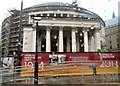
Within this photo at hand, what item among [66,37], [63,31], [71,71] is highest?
[63,31]

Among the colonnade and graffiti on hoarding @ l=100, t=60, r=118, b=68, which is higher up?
the colonnade

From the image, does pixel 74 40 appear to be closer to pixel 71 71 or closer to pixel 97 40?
pixel 97 40

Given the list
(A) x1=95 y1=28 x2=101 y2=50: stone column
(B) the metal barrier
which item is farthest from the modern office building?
(B) the metal barrier

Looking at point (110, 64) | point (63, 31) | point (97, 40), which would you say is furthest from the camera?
point (63, 31)

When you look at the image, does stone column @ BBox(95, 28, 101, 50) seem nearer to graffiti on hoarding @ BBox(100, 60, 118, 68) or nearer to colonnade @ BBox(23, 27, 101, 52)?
colonnade @ BBox(23, 27, 101, 52)

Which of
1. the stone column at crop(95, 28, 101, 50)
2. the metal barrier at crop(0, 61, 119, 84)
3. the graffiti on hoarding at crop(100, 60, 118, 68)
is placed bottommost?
the metal barrier at crop(0, 61, 119, 84)

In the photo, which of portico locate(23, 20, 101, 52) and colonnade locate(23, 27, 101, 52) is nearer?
portico locate(23, 20, 101, 52)

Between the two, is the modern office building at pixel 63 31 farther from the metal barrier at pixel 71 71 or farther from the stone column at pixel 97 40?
the metal barrier at pixel 71 71

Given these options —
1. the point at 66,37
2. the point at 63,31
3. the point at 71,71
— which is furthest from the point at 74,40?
the point at 71,71

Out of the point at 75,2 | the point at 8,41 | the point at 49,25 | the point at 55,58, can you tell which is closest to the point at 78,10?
the point at 75,2

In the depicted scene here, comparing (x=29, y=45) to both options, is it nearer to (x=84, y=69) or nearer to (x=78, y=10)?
(x=78, y=10)

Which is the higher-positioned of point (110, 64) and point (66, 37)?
point (66, 37)

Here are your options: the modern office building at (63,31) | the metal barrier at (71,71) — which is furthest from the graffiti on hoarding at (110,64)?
the modern office building at (63,31)

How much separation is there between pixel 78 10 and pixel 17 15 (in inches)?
966
